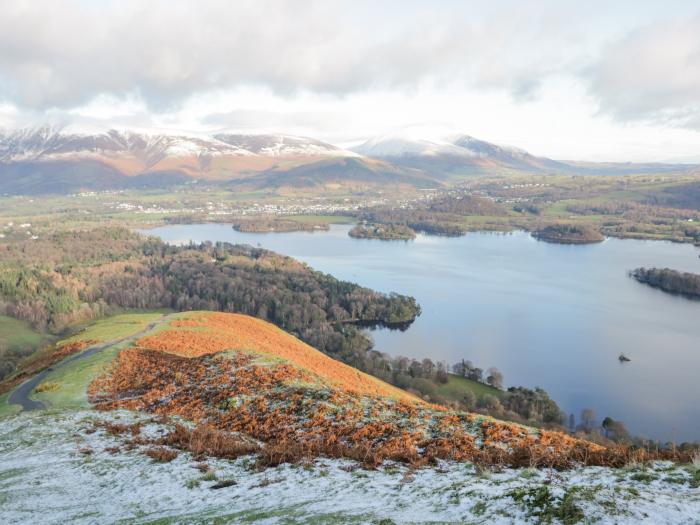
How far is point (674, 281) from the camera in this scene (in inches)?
5226

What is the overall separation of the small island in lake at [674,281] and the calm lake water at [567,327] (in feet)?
15.9

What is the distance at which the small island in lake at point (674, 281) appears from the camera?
12900 centimetres

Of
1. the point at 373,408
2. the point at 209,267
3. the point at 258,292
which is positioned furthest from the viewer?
the point at 209,267

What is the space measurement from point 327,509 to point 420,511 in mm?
1882

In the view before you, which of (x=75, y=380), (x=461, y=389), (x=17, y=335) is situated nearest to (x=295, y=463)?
(x=75, y=380)

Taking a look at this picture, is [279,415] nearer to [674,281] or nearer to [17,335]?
[17,335]

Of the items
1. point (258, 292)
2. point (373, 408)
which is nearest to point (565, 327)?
point (258, 292)

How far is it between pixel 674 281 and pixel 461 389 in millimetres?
104949

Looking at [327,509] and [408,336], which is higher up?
[327,509]

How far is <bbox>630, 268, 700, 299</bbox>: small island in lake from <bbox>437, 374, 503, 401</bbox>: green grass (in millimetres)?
95945

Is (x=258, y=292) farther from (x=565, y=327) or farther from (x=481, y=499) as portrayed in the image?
(x=481, y=499)

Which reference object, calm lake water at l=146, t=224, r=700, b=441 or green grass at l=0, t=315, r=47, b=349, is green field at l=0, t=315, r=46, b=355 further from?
calm lake water at l=146, t=224, r=700, b=441

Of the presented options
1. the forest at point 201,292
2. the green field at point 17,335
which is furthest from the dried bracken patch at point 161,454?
the green field at point 17,335

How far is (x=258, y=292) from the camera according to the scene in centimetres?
12450
